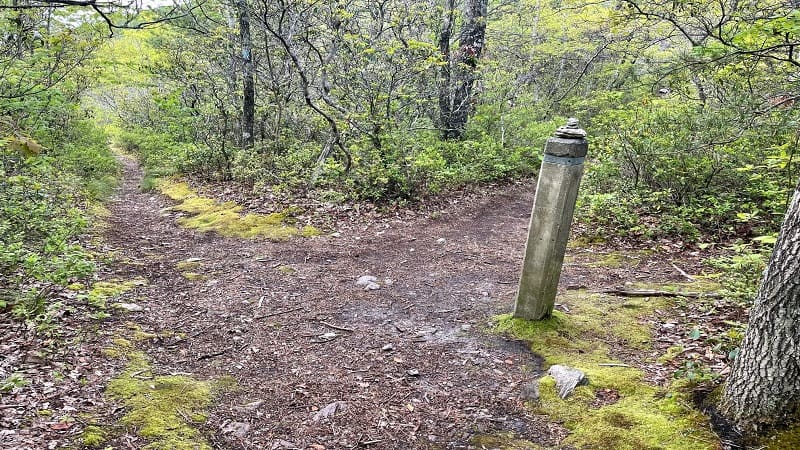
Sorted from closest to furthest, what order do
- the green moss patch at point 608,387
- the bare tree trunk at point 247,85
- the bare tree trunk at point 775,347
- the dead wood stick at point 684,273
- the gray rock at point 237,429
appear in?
the bare tree trunk at point 775,347 → the green moss patch at point 608,387 → the gray rock at point 237,429 → the dead wood stick at point 684,273 → the bare tree trunk at point 247,85

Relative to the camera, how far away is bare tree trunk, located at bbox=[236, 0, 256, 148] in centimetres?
1061

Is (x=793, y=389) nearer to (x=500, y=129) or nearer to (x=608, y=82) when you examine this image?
(x=500, y=129)

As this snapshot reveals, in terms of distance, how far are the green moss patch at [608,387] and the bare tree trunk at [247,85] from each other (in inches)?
358

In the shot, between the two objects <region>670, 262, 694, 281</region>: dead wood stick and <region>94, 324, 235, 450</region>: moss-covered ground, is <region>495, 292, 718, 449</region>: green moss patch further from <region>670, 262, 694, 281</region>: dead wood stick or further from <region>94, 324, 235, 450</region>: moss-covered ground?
<region>94, 324, 235, 450</region>: moss-covered ground

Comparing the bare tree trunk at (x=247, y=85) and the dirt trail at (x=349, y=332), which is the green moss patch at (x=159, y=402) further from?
the bare tree trunk at (x=247, y=85)

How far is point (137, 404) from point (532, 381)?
256cm

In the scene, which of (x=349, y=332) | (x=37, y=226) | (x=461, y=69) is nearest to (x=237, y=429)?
(x=349, y=332)

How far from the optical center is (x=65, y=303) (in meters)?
4.23

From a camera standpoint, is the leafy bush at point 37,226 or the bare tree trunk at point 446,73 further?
the bare tree trunk at point 446,73

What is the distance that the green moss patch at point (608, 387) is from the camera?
2596mm

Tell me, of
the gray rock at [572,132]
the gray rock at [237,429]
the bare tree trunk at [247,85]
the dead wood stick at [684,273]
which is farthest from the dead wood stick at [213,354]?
the bare tree trunk at [247,85]

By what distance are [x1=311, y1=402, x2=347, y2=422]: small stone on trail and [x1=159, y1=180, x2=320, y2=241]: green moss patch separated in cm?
422

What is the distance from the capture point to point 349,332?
4.30m

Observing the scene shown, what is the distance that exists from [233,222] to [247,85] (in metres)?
4.54
